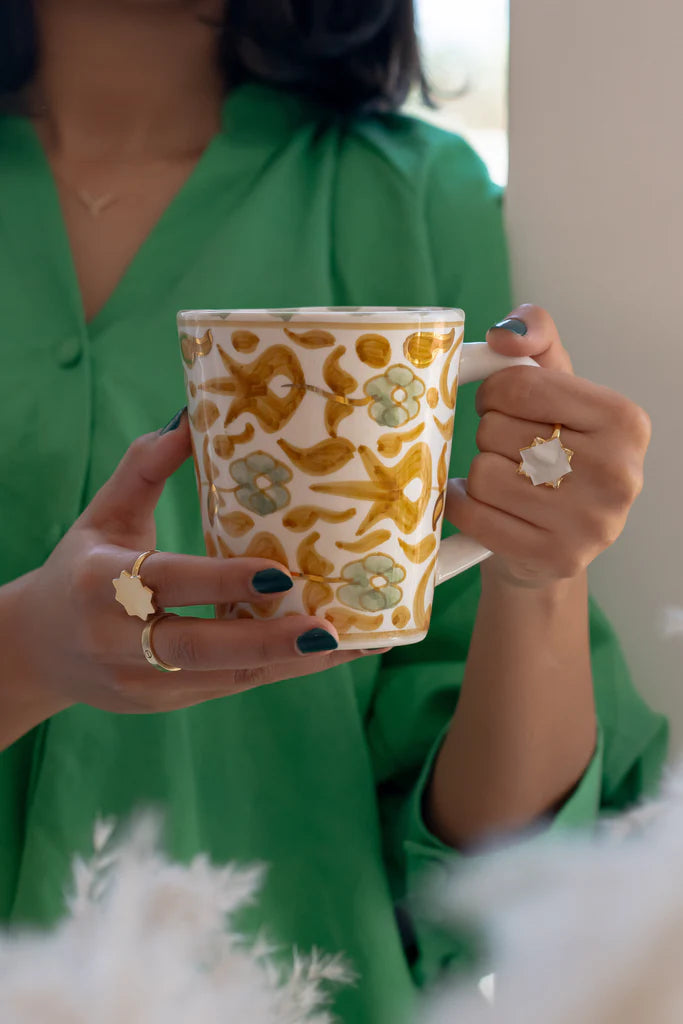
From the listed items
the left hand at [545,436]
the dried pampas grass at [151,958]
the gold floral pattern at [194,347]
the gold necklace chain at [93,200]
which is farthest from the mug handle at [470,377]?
the gold necklace chain at [93,200]

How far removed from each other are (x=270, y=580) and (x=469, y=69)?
557 mm

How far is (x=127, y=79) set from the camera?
0.66 metres

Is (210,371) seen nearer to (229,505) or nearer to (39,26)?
(229,505)

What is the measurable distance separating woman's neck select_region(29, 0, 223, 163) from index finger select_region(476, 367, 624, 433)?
409 millimetres

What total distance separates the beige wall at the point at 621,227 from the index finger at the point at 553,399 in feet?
0.50

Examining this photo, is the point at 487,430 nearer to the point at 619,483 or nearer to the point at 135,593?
the point at 619,483

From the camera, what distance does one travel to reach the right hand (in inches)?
13.1

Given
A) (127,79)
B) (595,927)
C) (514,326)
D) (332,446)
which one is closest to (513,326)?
(514,326)

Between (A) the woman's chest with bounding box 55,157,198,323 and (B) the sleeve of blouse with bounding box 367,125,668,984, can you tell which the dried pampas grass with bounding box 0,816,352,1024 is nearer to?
(B) the sleeve of blouse with bounding box 367,125,668,984

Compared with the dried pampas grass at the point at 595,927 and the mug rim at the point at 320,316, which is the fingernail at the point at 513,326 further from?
the dried pampas grass at the point at 595,927

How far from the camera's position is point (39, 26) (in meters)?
0.67

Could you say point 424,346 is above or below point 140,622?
above

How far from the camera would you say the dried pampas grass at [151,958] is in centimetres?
38

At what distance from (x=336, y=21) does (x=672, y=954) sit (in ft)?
2.10
